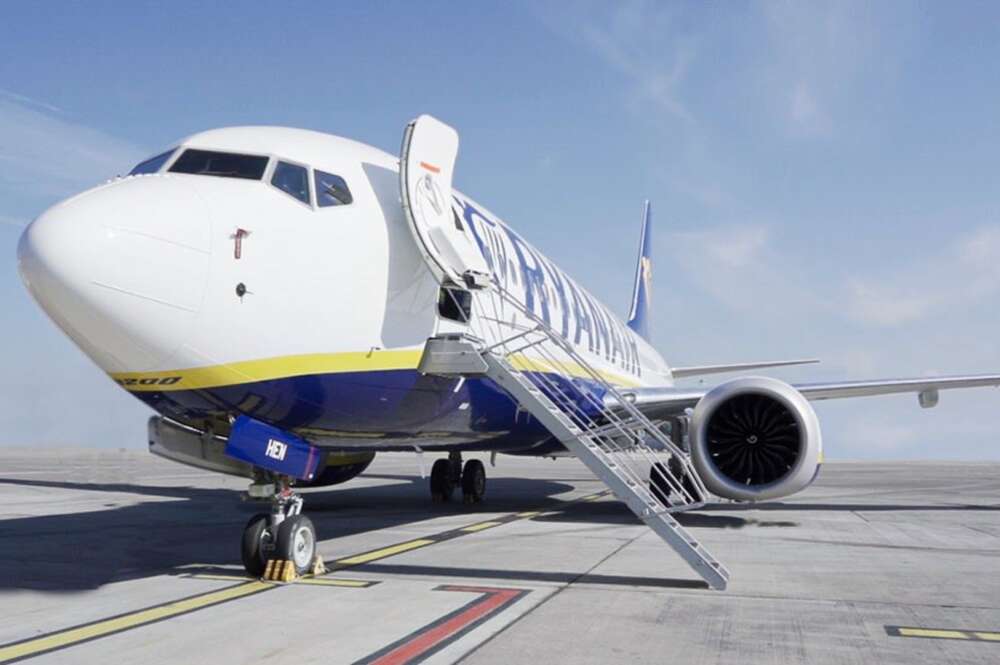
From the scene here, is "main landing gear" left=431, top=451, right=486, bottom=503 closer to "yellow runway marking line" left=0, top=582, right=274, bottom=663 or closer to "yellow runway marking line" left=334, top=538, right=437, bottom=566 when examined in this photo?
"yellow runway marking line" left=334, top=538, right=437, bottom=566

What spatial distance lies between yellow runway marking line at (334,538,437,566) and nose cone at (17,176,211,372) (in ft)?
→ 10.9

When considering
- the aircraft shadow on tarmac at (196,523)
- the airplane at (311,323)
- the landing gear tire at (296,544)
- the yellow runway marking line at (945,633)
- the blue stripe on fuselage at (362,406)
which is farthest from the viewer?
the aircraft shadow on tarmac at (196,523)

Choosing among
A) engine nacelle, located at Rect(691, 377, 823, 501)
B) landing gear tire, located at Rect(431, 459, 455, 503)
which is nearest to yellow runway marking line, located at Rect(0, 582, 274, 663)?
engine nacelle, located at Rect(691, 377, 823, 501)

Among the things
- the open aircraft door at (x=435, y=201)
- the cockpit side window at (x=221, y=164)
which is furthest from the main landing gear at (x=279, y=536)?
the cockpit side window at (x=221, y=164)

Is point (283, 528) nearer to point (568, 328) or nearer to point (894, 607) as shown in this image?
point (894, 607)

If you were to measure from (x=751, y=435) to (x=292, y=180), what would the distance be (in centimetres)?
610

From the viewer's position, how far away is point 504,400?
1024 cm

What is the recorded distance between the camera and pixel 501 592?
23.3 ft

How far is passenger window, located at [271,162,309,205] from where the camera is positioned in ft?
23.7

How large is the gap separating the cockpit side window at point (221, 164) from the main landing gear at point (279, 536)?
261 cm

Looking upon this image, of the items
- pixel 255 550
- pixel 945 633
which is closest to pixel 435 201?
pixel 255 550

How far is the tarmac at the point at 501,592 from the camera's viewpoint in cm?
534

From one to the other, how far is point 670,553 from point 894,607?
3.10 metres

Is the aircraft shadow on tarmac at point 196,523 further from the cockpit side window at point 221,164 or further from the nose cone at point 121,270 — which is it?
the cockpit side window at point 221,164
